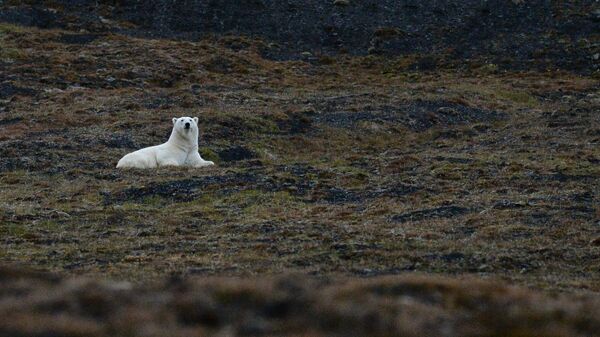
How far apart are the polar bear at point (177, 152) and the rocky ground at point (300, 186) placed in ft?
3.62

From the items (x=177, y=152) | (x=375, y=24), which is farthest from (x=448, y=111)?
(x=375, y=24)

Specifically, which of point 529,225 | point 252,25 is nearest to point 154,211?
point 529,225

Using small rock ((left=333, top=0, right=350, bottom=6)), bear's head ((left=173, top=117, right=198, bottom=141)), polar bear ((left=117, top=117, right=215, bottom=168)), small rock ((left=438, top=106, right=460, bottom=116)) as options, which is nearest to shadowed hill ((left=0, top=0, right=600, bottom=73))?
small rock ((left=333, top=0, right=350, bottom=6))

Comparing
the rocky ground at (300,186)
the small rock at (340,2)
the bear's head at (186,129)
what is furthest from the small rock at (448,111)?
the small rock at (340,2)

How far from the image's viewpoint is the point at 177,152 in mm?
25312

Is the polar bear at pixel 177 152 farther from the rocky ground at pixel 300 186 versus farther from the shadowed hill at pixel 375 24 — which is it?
the shadowed hill at pixel 375 24

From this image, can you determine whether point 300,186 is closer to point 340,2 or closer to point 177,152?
point 177,152

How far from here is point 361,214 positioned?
17.7 metres

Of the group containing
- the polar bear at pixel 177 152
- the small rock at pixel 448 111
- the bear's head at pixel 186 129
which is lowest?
the small rock at pixel 448 111

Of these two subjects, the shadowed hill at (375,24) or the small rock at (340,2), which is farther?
the small rock at (340,2)

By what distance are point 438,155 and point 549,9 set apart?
98.1 feet

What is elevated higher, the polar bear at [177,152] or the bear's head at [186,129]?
the bear's head at [186,129]

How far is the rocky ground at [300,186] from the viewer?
7961 millimetres

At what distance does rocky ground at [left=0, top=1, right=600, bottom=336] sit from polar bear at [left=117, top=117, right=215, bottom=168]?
1102 millimetres
